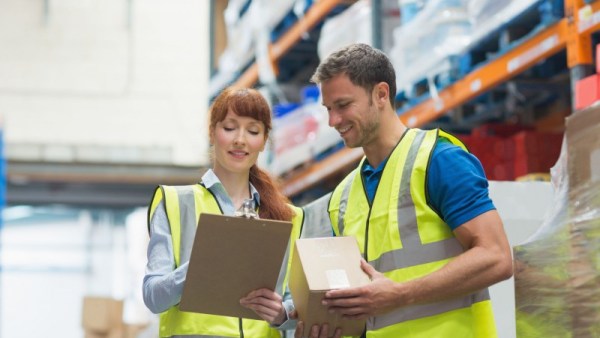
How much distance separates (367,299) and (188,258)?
644 mm

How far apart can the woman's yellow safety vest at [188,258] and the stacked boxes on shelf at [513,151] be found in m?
2.91

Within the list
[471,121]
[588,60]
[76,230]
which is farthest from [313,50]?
[76,230]

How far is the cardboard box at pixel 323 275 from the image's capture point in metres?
2.61

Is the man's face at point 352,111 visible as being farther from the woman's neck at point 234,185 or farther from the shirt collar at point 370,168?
the woman's neck at point 234,185

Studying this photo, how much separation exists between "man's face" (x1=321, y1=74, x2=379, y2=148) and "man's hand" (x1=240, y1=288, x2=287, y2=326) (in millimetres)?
484

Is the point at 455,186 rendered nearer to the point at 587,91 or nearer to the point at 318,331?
the point at 318,331

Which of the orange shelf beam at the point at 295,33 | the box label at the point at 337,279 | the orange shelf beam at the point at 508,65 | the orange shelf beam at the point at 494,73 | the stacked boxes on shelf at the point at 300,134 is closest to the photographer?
the box label at the point at 337,279

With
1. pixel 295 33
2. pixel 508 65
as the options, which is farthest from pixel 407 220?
pixel 295 33

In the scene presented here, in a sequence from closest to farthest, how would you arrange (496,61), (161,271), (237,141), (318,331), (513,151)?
1. (318,331)
2. (161,271)
3. (237,141)
4. (496,61)
5. (513,151)

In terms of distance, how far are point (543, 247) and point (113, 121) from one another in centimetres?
1069

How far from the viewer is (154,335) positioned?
360 inches

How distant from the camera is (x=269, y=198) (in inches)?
124

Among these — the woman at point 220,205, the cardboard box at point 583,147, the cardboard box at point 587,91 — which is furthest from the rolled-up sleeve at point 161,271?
the cardboard box at point 587,91

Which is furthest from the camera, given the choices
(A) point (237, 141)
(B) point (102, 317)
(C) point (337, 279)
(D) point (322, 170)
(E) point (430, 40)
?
(B) point (102, 317)
